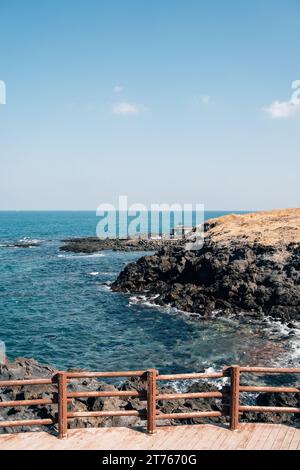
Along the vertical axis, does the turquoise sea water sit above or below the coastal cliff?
below

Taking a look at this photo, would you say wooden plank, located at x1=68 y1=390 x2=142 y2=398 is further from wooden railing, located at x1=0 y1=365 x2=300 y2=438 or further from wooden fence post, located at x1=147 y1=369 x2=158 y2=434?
wooden fence post, located at x1=147 y1=369 x2=158 y2=434

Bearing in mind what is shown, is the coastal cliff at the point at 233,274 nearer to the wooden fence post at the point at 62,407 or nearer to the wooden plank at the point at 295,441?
the wooden plank at the point at 295,441

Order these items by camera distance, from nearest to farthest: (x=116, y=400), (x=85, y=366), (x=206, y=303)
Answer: (x=116, y=400) < (x=85, y=366) < (x=206, y=303)

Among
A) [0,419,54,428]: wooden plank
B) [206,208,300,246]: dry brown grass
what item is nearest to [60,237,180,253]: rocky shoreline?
[206,208,300,246]: dry brown grass

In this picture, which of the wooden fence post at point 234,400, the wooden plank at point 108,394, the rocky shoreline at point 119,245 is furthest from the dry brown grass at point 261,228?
the wooden plank at point 108,394

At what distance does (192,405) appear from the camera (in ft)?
57.7

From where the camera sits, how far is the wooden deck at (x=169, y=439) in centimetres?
974

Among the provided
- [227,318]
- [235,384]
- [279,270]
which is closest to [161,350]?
[227,318]

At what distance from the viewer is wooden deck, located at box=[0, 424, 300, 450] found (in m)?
9.74

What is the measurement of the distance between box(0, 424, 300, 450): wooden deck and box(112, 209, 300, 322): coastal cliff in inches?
1034

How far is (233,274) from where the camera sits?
4062 cm

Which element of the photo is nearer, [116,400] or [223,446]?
[223,446]

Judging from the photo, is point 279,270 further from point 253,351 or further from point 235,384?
point 235,384

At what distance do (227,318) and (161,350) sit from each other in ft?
31.3
